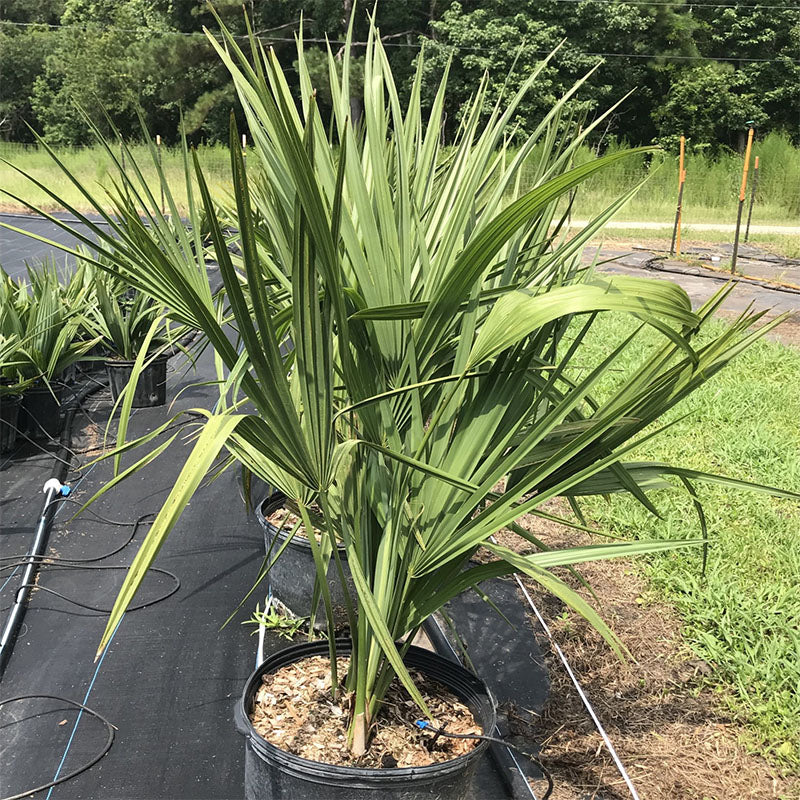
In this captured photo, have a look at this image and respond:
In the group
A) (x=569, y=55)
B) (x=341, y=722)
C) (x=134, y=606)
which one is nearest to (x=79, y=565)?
(x=134, y=606)

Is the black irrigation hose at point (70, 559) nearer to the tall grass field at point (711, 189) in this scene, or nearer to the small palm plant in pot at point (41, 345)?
the small palm plant in pot at point (41, 345)

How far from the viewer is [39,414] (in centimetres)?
348

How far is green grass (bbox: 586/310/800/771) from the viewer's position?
1938 mm

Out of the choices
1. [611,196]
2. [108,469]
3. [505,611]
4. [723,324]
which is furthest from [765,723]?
[611,196]

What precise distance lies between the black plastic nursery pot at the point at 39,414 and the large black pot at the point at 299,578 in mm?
1751

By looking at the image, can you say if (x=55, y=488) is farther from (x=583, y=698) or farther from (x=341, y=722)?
(x=583, y=698)

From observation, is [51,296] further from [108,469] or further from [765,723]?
[765,723]

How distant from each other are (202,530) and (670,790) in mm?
1697

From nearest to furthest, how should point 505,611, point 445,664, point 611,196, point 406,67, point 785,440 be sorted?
point 445,664 < point 505,611 < point 785,440 < point 611,196 < point 406,67

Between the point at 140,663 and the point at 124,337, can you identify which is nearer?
the point at 140,663

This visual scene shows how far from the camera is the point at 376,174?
1248 millimetres

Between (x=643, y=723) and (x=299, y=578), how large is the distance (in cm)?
94

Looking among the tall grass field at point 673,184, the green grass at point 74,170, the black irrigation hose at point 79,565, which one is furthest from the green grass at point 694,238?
the black irrigation hose at point 79,565

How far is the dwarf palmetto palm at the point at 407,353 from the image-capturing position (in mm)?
976
